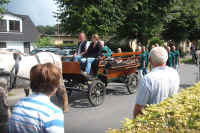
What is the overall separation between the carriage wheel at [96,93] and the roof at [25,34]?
31474 mm

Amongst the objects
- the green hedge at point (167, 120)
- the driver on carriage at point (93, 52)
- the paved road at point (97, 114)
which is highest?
the driver on carriage at point (93, 52)

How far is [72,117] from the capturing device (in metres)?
6.49

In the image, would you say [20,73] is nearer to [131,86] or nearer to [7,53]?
[7,53]

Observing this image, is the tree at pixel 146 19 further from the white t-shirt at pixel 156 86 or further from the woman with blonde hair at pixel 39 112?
the woman with blonde hair at pixel 39 112

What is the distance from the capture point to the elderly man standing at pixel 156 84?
3176mm

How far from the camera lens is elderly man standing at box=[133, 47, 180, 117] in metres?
3.18

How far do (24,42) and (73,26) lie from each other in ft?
90.0

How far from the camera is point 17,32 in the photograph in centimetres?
3922

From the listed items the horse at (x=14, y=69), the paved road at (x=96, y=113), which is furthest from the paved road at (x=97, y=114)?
the horse at (x=14, y=69)

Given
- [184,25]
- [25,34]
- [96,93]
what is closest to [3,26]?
[25,34]

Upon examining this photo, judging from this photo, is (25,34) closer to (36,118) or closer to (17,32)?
(17,32)

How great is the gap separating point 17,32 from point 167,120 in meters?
39.8

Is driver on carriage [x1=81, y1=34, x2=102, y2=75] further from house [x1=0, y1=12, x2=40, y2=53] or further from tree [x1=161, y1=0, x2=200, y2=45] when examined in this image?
house [x1=0, y1=12, x2=40, y2=53]

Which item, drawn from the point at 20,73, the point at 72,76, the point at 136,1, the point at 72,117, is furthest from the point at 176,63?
the point at 20,73
